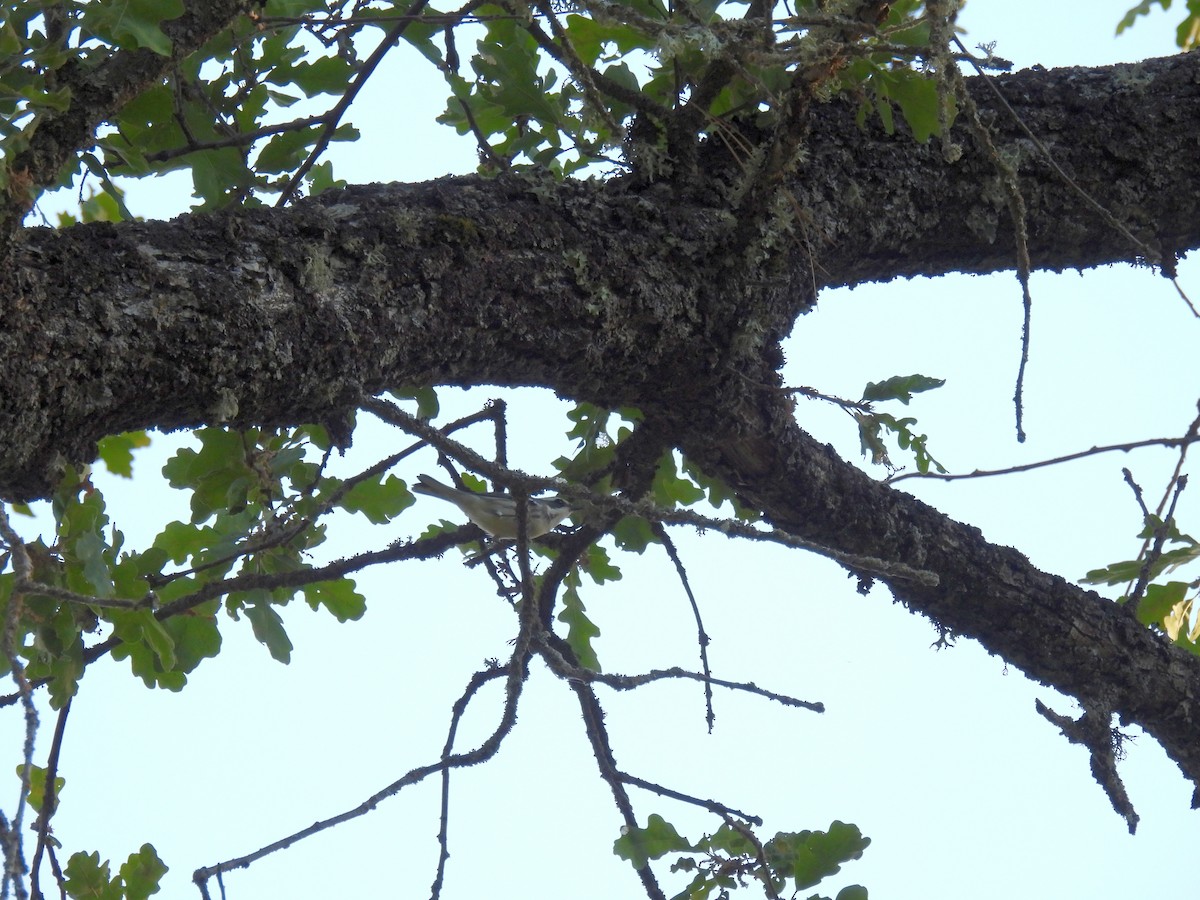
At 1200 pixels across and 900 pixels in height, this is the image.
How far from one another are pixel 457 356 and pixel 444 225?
9.7 inches

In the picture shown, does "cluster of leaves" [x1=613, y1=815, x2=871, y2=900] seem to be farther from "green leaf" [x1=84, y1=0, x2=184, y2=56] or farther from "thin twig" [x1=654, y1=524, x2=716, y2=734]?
"green leaf" [x1=84, y1=0, x2=184, y2=56]

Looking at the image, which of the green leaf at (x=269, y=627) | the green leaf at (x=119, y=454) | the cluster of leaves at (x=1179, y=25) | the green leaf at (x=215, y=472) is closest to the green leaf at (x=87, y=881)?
the green leaf at (x=269, y=627)

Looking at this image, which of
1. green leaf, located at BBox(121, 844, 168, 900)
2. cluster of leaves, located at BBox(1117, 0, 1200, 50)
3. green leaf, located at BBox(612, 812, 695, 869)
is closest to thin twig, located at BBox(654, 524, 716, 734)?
green leaf, located at BBox(612, 812, 695, 869)

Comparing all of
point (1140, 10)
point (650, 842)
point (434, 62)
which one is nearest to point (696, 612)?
point (650, 842)

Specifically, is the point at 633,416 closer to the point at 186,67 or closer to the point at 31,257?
the point at 186,67

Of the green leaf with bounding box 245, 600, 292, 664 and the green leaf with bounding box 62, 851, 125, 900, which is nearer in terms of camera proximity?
the green leaf with bounding box 62, 851, 125, 900

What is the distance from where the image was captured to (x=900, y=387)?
2.60 m

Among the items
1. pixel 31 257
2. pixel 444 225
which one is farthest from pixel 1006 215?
pixel 31 257

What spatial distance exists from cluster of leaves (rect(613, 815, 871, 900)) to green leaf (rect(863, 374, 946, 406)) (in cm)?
101

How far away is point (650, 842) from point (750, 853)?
0.24 meters

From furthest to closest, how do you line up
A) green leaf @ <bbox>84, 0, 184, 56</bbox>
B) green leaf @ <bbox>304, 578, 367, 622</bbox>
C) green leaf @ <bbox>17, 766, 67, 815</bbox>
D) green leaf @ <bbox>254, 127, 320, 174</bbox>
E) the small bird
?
the small bird
green leaf @ <bbox>304, 578, 367, 622</bbox>
green leaf @ <bbox>254, 127, 320, 174</bbox>
green leaf @ <bbox>17, 766, 67, 815</bbox>
green leaf @ <bbox>84, 0, 184, 56</bbox>

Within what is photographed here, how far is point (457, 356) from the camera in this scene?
2.00 metres

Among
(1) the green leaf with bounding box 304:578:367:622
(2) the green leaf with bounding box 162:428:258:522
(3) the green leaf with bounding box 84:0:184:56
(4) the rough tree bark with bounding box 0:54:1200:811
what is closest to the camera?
(4) the rough tree bark with bounding box 0:54:1200:811

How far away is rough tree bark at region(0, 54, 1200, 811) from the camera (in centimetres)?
158
